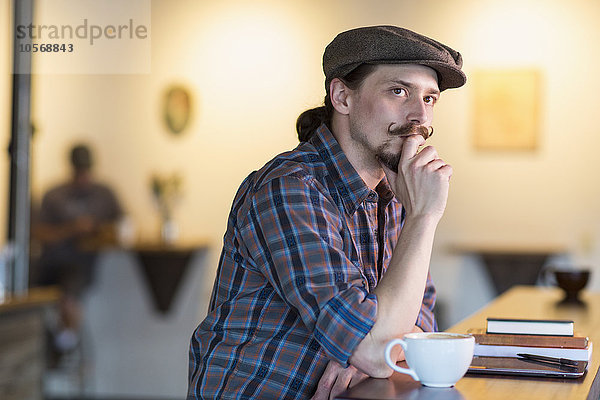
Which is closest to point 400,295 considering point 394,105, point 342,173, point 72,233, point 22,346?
point 342,173

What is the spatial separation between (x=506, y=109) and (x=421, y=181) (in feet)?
12.1

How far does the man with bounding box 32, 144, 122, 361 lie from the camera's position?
5465 mm

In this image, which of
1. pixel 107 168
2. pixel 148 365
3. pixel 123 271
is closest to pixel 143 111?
pixel 107 168

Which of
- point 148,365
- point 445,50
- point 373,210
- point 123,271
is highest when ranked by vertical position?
point 445,50

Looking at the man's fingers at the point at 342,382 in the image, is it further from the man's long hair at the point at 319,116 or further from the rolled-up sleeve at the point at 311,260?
the man's long hair at the point at 319,116

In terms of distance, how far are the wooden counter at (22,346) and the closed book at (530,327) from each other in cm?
271

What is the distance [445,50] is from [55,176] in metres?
4.20

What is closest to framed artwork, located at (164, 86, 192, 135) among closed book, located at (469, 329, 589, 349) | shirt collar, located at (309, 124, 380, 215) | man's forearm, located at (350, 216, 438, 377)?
shirt collar, located at (309, 124, 380, 215)

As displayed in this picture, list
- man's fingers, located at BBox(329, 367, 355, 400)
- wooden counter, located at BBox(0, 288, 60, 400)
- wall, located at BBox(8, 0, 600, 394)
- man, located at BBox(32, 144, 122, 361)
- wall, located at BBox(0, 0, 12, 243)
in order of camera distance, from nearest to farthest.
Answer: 1. man's fingers, located at BBox(329, 367, 355, 400)
2. wooden counter, located at BBox(0, 288, 60, 400)
3. wall, located at BBox(0, 0, 12, 243)
4. wall, located at BBox(8, 0, 600, 394)
5. man, located at BBox(32, 144, 122, 361)

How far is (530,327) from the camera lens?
1.58 m

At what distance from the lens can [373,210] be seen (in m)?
1.81

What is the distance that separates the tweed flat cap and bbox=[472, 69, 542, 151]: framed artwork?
3.37 m

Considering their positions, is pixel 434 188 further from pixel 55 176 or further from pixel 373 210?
pixel 55 176

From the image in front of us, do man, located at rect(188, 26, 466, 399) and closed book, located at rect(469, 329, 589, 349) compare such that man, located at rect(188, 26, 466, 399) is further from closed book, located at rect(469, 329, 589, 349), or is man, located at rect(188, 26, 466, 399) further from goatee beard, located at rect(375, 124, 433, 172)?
closed book, located at rect(469, 329, 589, 349)
